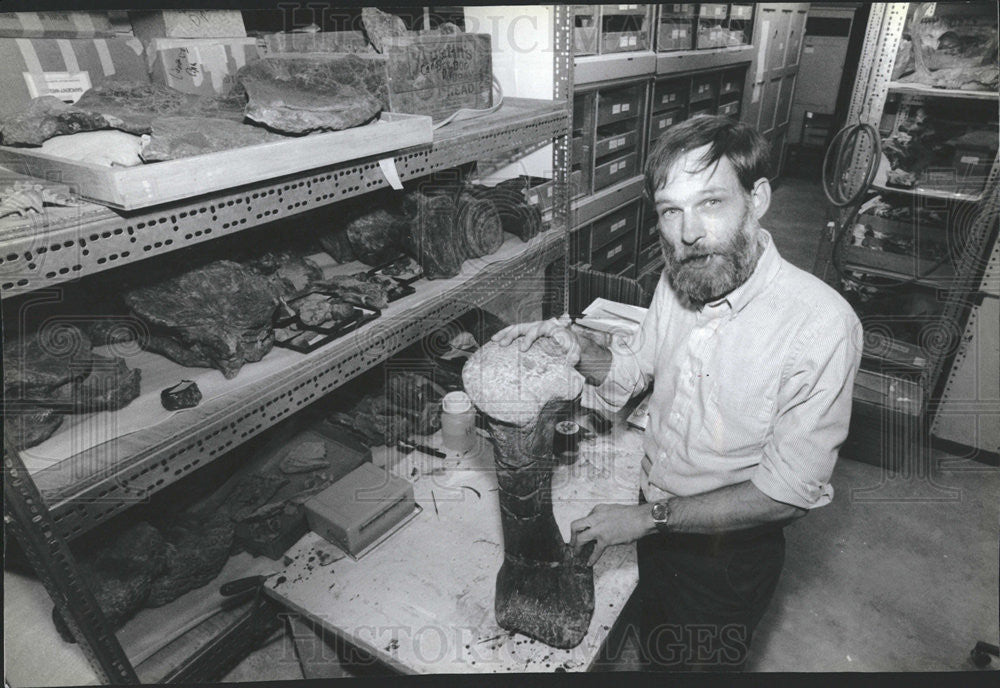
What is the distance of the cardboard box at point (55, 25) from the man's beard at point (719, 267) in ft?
5.36

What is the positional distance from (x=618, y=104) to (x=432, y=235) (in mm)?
1818

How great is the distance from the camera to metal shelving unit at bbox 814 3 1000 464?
110 inches

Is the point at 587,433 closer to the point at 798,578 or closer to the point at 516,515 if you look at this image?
the point at 516,515

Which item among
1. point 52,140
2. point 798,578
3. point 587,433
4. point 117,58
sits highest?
point 117,58

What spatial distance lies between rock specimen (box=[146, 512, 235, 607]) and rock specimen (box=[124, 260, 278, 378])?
583mm

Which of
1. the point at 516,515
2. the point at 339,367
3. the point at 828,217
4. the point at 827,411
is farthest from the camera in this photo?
the point at 828,217

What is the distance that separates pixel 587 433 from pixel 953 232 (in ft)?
8.75

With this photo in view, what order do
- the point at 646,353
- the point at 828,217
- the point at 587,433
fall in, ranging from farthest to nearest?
the point at 828,217, the point at 587,433, the point at 646,353

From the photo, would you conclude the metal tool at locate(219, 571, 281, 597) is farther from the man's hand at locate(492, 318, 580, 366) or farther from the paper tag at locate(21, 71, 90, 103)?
the paper tag at locate(21, 71, 90, 103)

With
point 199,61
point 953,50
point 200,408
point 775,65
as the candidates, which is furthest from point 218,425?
point 775,65

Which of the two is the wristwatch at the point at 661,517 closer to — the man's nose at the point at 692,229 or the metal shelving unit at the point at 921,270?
the man's nose at the point at 692,229

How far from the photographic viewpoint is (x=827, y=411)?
4.03 ft

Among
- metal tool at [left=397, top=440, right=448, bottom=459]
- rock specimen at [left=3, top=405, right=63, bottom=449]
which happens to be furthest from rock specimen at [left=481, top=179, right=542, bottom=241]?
rock specimen at [left=3, top=405, right=63, bottom=449]

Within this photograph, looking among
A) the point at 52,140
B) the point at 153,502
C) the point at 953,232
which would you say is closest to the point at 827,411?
the point at 52,140
